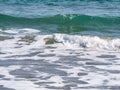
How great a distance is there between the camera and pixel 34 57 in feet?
28.8

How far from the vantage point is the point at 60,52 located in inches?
364

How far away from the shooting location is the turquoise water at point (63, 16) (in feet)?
44.2

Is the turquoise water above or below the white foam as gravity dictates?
above

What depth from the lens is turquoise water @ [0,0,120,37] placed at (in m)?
13.5

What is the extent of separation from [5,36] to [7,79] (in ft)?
13.0

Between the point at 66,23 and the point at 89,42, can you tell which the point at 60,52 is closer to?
the point at 89,42

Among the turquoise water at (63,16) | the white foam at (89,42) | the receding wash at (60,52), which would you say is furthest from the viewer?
the turquoise water at (63,16)

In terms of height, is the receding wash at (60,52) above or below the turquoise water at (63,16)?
below

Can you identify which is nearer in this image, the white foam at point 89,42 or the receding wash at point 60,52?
the receding wash at point 60,52

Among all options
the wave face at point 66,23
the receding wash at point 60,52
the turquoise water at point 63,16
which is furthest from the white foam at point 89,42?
the wave face at point 66,23

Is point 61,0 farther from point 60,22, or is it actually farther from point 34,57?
point 34,57

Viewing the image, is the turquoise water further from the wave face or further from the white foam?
the white foam

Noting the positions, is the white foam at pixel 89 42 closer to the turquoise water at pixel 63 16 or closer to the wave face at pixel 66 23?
the turquoise water at pixel 63 16

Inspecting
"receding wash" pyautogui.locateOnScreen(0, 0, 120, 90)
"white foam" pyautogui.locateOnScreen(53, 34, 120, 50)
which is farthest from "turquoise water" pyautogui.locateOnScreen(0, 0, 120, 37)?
"white foam" pyautogui.locateOnScreen(53, 34, 120, 50)
